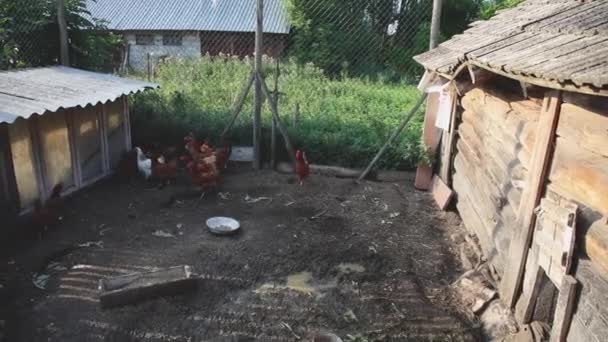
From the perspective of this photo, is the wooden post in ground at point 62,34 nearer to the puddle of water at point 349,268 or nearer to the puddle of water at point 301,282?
the puddle of water at point 301,282

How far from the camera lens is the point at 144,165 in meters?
7.55

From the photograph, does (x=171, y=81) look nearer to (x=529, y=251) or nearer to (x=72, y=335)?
(x=72, y=335)

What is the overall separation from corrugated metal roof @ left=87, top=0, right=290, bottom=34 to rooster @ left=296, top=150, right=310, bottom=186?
10183mm

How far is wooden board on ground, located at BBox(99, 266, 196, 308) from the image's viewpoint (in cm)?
418

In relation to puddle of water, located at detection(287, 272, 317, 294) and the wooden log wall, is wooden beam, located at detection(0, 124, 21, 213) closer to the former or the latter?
puddle of water, located at detection(287, 272, 317, 294)

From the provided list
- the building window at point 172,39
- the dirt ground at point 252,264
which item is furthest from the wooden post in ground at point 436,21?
the building window at point 172,39

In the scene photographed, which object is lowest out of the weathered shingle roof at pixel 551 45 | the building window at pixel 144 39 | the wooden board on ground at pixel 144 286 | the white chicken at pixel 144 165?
the wooden board on ground at pixel 144 286

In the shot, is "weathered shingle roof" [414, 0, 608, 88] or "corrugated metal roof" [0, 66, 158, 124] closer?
"weathered shingle roof" [414, 0, 608, 88]

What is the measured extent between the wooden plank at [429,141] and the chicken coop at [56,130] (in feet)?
15.1

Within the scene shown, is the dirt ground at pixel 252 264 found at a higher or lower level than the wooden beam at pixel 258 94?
lower

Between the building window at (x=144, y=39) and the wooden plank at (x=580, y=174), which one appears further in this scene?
the building window at (x=144, y=39)

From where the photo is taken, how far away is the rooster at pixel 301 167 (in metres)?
7.40

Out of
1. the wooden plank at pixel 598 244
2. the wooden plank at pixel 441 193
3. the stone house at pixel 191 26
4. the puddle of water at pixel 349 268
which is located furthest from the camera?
the stone house at pixel 191 26

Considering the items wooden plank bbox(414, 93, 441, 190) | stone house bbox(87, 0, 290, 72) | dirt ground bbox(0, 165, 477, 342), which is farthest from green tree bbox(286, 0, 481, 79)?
dirt ground bbox(0, 165, 477, 342)
